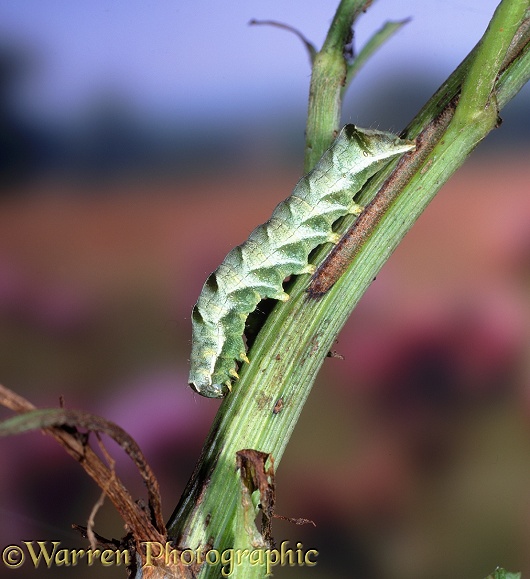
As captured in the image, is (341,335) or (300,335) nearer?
(300,335)

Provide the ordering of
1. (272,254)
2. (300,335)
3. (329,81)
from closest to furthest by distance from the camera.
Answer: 1. (300,335)
2. (329,81)
3. (272,254)

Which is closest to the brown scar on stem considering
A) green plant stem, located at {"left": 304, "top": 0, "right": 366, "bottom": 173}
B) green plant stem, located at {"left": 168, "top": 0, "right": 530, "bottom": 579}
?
green plant stem, located at {"left": 168, "top": 0, "right": 530, "bottom": 579}

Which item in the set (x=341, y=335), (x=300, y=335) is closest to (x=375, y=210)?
(x=300, y=335)

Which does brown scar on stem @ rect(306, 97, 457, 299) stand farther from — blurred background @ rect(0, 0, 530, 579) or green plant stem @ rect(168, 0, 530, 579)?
blurred background @ rect(0, 0, 530, 579)

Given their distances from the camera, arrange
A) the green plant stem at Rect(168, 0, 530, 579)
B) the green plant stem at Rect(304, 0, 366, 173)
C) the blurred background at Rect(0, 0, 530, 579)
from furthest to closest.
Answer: the blurred background at Rect(0, 0, 530, 579) → the green plant stem at Rect(304, 0, 366, 173) → the green plant stem at Rect(168, 0, 530, 579)

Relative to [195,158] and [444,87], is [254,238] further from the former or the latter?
[195,158]

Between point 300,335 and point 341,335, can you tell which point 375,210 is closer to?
point 300,335

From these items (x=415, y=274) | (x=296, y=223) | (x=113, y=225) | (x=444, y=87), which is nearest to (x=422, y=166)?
(x=444, y=87)

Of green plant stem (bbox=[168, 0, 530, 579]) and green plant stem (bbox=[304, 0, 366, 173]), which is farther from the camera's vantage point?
green plant stem (bbox=[304, 0, 366, 173])
